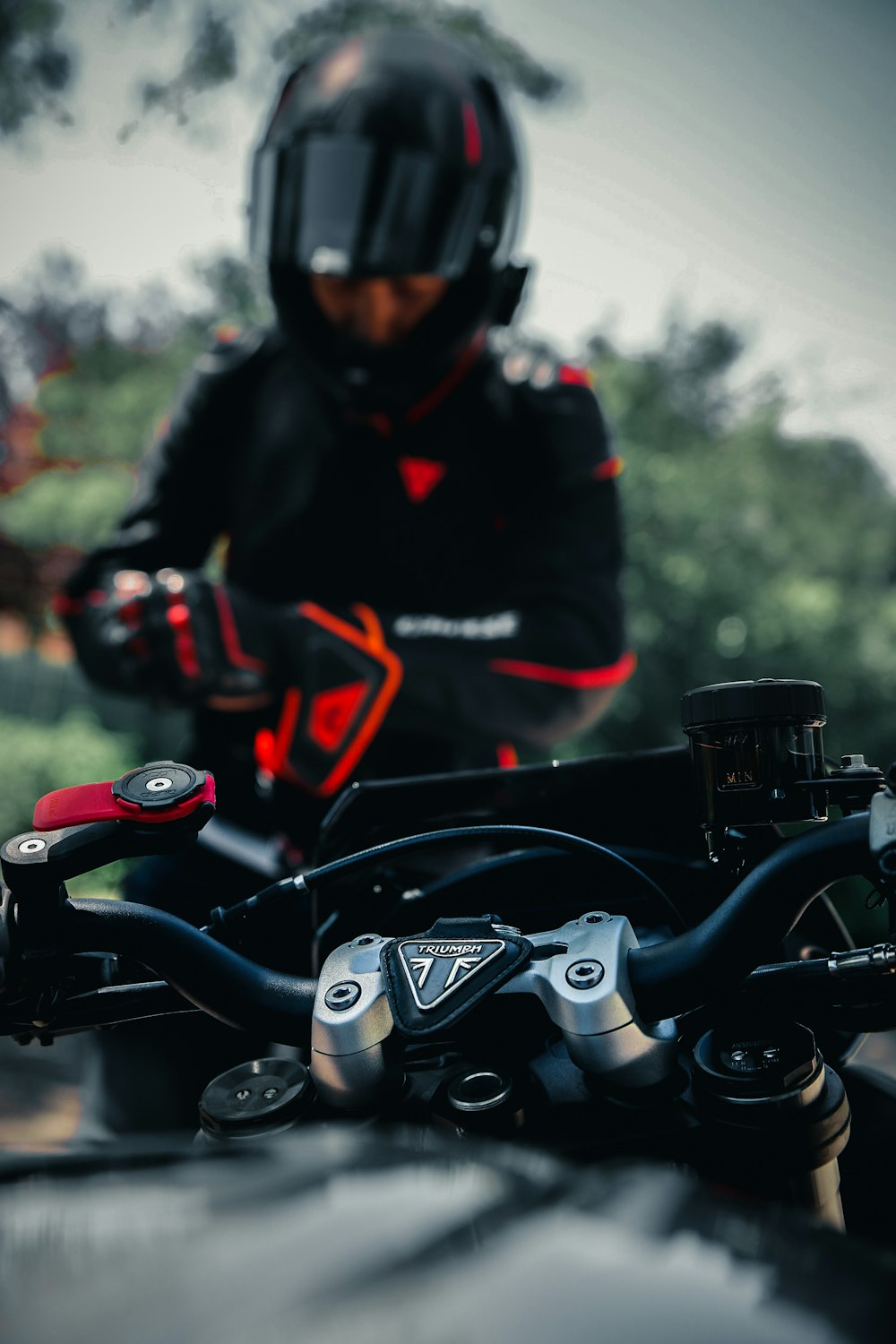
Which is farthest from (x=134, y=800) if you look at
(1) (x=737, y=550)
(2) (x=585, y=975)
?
(1) (x=737, y=550)

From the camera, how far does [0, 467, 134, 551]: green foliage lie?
9.30 m

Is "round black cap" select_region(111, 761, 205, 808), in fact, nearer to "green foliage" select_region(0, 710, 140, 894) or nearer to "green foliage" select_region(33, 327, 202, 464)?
"green foliage" select_region(0, 710, 140, 894)

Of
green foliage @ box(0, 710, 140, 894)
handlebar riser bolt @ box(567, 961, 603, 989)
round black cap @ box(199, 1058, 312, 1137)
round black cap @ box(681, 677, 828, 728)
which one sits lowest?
green foliage @ box(0, 710, 140, 894)

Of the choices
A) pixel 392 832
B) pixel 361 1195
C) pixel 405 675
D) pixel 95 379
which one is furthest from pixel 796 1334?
pixel 95 379

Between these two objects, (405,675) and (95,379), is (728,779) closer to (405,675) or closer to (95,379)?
(405,675)

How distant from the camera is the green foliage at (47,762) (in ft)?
24.0

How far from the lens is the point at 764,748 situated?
2.64 ft

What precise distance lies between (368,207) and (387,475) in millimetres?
557

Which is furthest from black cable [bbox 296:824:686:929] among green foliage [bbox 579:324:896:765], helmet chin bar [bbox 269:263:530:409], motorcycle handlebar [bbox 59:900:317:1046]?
green foliage [bbox 579:324:896:765]

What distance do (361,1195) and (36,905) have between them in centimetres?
42

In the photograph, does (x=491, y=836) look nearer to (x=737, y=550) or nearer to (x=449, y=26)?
(x=737, y=550)

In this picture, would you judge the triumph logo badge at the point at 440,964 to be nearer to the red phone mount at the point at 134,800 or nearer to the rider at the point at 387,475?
the red phone mount at the point at 134,800

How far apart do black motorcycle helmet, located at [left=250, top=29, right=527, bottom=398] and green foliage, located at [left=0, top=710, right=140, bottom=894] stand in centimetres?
535

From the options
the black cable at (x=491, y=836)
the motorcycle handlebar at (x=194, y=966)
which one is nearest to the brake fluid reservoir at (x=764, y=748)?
the black cable at (x=491, y=836)
